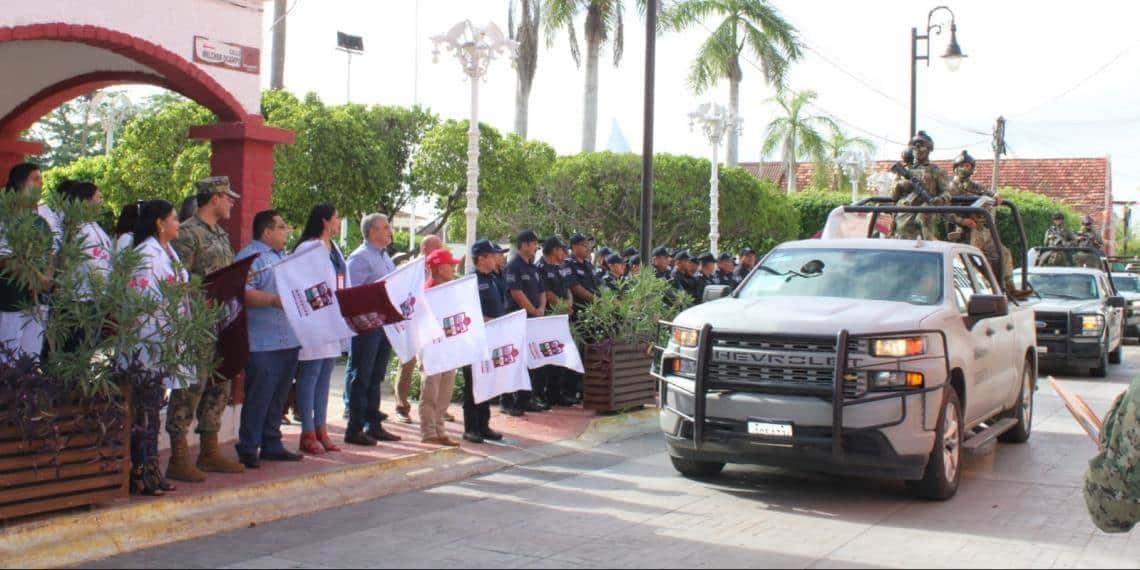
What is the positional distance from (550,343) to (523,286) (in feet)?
2.11

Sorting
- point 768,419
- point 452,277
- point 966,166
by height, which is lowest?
point 768,419

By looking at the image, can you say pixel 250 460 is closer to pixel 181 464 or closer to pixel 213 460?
pixel 213 460

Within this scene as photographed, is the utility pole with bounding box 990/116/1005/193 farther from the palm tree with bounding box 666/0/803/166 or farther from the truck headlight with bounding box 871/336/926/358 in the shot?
the truck headlight with bounding box 871/336/926/358

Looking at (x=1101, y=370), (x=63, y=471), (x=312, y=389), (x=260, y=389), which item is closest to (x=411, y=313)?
(x=312, y=389)

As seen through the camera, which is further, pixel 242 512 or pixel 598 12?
pixel 598 12

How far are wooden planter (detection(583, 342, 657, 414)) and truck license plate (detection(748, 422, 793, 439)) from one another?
4.36m

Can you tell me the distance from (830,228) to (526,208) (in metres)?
23.1

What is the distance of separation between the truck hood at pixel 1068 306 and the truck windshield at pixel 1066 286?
1.74ft

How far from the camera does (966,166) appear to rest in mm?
14977

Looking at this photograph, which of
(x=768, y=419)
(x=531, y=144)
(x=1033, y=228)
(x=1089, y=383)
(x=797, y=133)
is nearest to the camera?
(x=768, y=419)

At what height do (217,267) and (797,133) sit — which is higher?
(797,133)

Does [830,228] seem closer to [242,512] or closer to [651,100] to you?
[651,100]

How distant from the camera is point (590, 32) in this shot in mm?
38625

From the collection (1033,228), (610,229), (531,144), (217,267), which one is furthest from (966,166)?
(1033,228)
